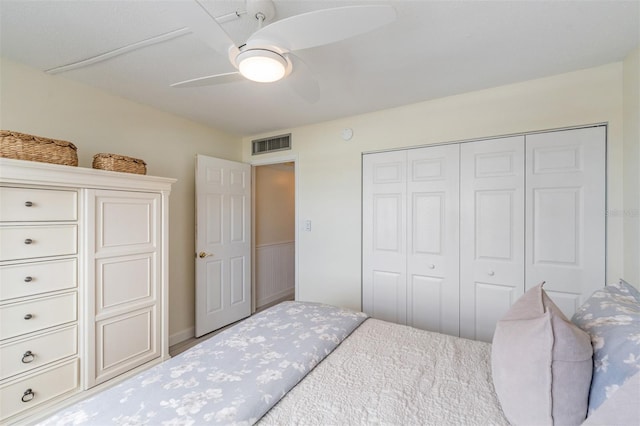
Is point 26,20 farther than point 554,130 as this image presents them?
No

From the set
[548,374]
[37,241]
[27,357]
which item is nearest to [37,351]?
[27,357]

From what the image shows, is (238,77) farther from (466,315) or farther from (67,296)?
(466,315)

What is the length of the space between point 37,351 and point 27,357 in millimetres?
46

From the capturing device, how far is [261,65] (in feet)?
4.01

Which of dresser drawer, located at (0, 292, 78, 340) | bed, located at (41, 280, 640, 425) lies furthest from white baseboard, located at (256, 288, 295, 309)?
bed, located at (41, 280, 640, 425)

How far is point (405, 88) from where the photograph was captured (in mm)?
2246

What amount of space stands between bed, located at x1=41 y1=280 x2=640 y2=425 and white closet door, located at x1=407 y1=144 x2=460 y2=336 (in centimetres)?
105

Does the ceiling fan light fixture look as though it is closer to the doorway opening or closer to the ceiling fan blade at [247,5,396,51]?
the ceiling fan blade at [247,5,396,51]

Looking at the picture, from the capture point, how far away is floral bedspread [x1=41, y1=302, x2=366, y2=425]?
89 centimetres

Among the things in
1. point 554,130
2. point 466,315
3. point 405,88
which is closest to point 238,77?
point 405,88

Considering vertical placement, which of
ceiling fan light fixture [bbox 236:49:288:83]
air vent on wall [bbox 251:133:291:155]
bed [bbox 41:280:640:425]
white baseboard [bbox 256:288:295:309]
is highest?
A: air vent on wall [bbox 251:133:291:155]

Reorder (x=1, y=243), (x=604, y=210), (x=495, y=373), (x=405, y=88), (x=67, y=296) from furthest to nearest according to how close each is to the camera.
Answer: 1. (x=405, y=88)
2. (x=604, y=210)
3. (x=67, y=296)
4. (x=1, y=243)
5. (x=495, y=373)

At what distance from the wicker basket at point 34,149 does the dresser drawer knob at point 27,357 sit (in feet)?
3.77

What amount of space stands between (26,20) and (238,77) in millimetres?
→ 1199
